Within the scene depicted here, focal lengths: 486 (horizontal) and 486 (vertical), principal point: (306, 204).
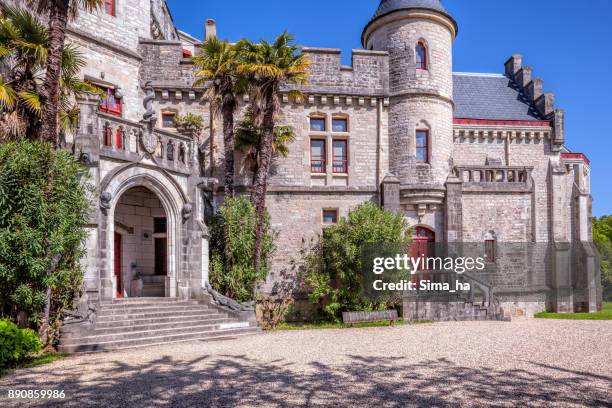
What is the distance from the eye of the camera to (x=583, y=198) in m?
25.2

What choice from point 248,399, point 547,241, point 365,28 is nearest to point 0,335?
point 248,399

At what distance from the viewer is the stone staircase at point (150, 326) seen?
11.9 m

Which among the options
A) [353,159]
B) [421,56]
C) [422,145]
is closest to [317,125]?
[353,159]

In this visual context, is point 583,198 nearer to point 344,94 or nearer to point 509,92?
point 509,92

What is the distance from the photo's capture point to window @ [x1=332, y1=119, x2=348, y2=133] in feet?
68.3

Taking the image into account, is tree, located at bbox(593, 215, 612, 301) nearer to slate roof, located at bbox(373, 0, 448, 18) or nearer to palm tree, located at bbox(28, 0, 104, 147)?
slate roof, located at bbox(373, 0, 448, 18)

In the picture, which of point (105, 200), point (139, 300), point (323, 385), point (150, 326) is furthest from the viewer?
point (139, 300)

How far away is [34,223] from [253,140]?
940 centimetres

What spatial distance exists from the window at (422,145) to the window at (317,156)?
404cm

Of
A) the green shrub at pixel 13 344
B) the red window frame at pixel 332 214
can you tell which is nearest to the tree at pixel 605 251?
the red window frame at pixel 332 214

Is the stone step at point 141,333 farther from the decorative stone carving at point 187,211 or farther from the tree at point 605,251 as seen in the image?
the tree at point 605,251

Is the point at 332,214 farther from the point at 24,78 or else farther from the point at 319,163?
the point at 24,78

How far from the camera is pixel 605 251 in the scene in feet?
112

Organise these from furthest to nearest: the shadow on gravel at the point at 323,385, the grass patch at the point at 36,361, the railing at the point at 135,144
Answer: the railing at the point at 135,144 → the grass patch at the point at 36,361 → the shadow on gravel at the point at 323,385
